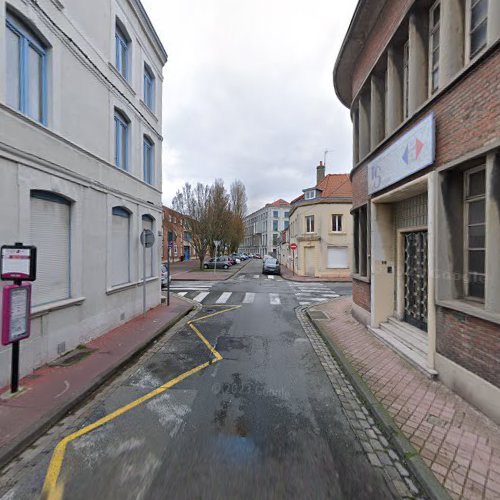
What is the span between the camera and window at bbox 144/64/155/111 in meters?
9.72

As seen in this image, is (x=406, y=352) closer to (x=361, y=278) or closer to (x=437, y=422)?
(x=437, y=422)

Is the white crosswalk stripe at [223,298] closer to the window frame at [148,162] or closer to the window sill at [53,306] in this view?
the window frame at [148,162]

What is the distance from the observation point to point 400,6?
5.74 m

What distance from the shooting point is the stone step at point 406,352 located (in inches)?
184

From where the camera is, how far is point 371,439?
125 inches

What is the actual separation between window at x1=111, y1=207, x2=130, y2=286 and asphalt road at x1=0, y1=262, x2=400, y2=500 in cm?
335

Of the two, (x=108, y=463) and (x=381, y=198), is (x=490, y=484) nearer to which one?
(x=108, y=463)

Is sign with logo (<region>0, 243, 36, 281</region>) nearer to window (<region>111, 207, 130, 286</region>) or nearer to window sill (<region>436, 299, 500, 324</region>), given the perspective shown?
window (<region>111, 207, 130, 286</region>)

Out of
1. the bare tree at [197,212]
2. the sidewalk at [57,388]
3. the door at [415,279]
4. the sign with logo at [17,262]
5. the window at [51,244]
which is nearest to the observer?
the sidewalk at [57,388]

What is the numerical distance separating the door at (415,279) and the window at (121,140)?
796 cm

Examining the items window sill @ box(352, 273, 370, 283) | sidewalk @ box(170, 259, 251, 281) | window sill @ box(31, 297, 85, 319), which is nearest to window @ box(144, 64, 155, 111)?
window sill @ box(31, 297, 85, 319)

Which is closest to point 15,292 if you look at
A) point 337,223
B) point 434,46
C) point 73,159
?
point 73,159

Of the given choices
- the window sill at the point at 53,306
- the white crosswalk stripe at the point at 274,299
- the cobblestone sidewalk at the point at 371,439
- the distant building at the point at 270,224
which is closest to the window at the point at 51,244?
the window sill at the point at 53,306

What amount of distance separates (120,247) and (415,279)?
7785 mm
